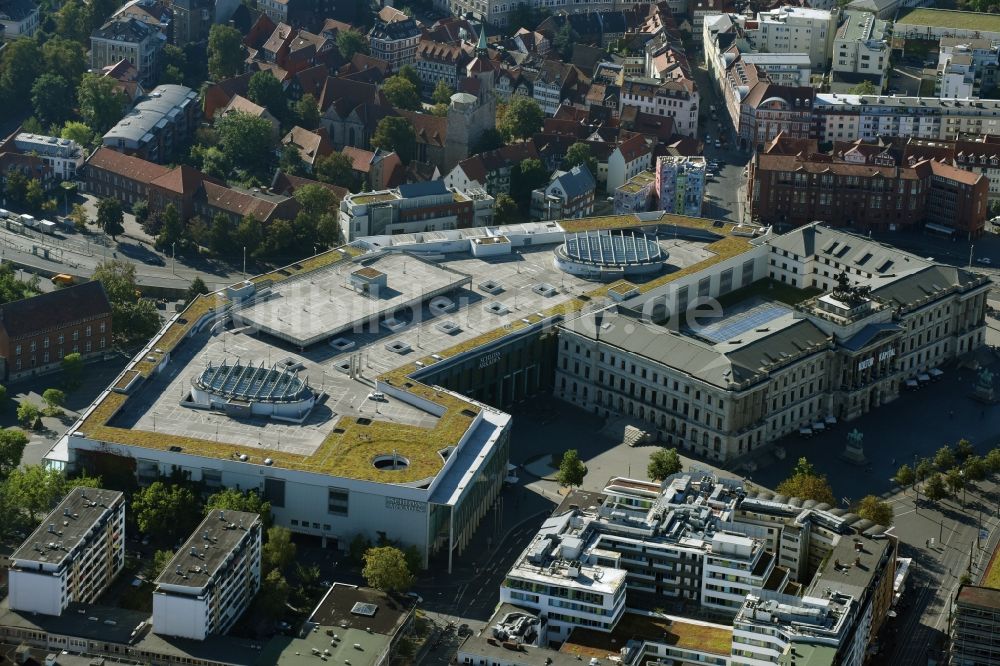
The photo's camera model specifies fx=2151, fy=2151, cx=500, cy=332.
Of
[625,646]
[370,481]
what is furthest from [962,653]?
[370,481]

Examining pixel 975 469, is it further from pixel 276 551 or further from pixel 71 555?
pixel 71 555

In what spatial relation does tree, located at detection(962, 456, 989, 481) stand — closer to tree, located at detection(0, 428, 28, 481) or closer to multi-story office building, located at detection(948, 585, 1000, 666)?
multi-story office building, located at detection(948, 585, 1000, 666)

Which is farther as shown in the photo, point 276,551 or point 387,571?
point 276,551

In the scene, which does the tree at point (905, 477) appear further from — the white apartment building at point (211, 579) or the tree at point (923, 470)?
the white apartment building at point (211, 579)

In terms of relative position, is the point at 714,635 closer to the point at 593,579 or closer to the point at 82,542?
the point at 593,579

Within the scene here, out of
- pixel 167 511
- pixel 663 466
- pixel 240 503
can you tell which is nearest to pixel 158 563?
pixel 167 511

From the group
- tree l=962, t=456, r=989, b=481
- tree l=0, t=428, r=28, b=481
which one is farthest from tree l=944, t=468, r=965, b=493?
tree l=0, t=428, r=28, b=481
